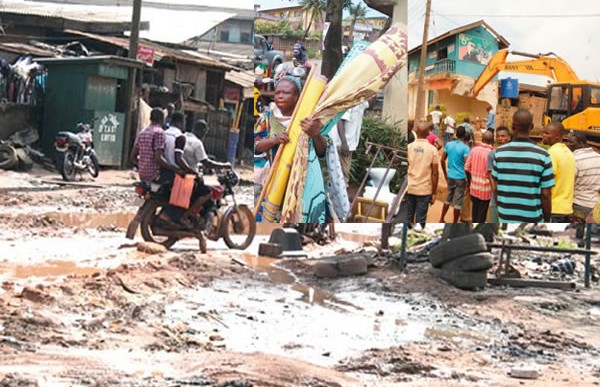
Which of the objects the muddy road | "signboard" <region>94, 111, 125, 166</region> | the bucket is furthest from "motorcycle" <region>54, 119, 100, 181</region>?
the bucket

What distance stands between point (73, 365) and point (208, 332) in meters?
1.34

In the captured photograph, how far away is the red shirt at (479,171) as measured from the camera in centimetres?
489

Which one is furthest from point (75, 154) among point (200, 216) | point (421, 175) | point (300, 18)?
point (421, 175)

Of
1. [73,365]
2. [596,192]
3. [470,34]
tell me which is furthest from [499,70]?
[73,365]

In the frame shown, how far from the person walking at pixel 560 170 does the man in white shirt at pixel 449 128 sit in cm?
58

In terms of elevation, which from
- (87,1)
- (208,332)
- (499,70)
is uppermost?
(87,1)

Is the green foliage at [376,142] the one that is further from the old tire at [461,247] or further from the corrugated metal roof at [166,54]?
the corrugated metal roof at [166,54]

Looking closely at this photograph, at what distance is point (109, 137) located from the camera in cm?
1218

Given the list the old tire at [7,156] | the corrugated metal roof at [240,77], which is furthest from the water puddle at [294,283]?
the corrugated metal roof at [240,77]

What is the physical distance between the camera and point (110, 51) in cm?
1498

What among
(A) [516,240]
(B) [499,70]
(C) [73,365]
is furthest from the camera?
(A) [516,240]

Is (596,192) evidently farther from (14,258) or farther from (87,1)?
(87,1)

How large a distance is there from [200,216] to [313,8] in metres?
3.09

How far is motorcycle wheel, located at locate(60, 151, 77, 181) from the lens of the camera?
10.8 metres
